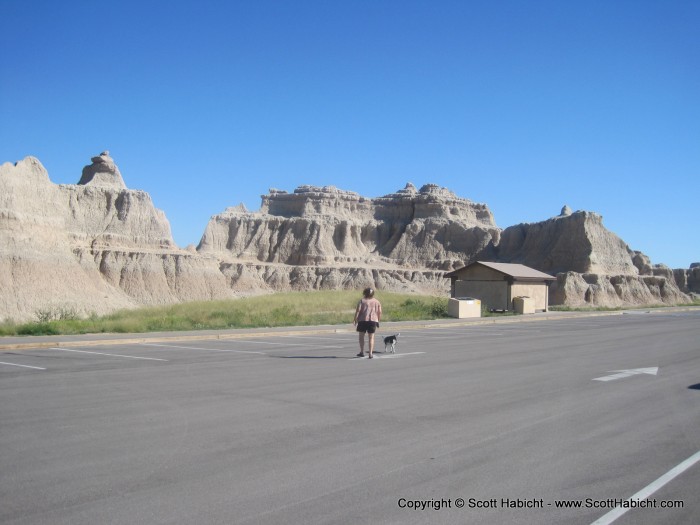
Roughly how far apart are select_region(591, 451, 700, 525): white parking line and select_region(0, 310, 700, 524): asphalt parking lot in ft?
0.10

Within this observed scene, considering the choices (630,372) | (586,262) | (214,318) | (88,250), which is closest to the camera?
(630,372)

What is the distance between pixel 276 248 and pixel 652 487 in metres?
115

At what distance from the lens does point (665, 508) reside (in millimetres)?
5551

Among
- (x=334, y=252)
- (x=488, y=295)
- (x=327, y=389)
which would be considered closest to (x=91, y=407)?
(x=327, y=389)

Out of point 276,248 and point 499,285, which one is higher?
point 276,248

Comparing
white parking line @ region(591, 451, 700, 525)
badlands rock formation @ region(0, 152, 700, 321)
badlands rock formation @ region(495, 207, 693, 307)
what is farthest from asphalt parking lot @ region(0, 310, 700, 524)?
badlands rock formation @ region(495, 207, 693, 307)

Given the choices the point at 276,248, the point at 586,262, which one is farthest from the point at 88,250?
the point at 586,262

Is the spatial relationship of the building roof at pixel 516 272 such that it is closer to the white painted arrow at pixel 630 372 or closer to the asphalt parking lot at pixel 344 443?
the white painted arrow at pixel 630 372

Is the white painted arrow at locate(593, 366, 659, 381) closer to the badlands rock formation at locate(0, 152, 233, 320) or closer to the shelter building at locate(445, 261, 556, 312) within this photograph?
the shelter building at locate(445, 261, 556, 312)

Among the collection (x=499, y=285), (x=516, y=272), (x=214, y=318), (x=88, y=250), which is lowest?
(x=214, y=318)

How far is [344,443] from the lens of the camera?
7387 mm

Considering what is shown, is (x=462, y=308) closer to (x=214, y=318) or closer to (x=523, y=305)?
(x=523, y=305)

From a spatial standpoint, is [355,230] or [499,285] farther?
[355,230]

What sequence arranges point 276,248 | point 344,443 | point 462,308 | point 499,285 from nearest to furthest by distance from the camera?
1. point 344,443
2. point 462,308
3. point 499,285
4. point 276,248
